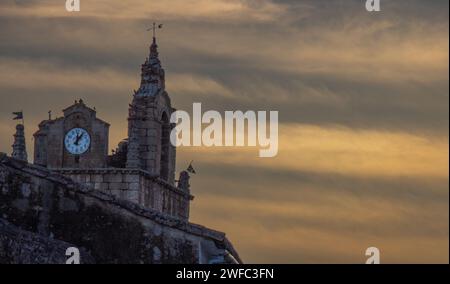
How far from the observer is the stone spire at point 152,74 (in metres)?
76.1

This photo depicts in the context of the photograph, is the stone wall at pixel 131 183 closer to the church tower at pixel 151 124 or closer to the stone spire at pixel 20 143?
the church tower at pixel 151 124

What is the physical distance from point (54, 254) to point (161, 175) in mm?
47252

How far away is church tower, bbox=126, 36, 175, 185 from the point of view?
75.1 metres

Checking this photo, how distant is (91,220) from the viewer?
3123cm

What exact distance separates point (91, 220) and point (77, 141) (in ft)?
155

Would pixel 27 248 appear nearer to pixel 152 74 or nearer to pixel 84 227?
pixel 84 227

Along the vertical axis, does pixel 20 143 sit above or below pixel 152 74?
below

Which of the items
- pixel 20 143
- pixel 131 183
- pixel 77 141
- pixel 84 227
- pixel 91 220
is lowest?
pixel 84 227

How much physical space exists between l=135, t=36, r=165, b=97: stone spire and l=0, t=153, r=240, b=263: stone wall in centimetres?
4458

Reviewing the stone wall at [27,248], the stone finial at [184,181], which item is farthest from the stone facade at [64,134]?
the stone wall at [27,248]

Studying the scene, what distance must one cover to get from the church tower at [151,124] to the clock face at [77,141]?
7.79 ft

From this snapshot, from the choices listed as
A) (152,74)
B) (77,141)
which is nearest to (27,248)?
(152,74)
